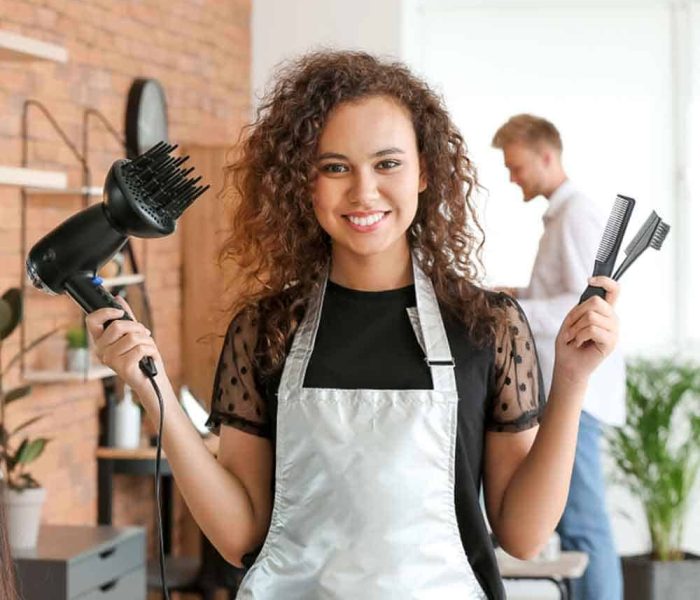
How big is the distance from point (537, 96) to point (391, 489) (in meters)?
4.77

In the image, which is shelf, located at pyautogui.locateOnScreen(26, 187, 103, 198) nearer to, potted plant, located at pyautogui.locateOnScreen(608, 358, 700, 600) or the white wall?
the white wall

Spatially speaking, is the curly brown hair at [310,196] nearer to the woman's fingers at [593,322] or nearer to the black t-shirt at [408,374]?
the black t-shirt at [408,374]

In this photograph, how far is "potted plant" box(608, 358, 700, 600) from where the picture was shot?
17.5 feet

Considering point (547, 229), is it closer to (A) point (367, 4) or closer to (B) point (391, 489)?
(A) point (367, 4)

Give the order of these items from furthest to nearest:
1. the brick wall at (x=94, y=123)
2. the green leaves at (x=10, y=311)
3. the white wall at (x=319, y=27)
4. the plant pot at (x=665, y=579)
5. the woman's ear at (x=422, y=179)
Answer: the white wall at (x=319, y=27), the plant pot at (x=665, y=579), the brick wall at (x=94, y=123), the green leaves at (x=10, y=311), the woman's ear at (x=422, y=179)

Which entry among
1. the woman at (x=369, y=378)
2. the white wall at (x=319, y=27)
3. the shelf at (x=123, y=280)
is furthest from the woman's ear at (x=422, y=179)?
the white wall at (x=319, y=27)

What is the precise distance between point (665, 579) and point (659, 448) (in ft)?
1.60

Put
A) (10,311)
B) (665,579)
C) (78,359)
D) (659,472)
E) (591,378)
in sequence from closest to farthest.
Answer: (10,311) < (78,359) < (591,378) < (665,579) < (659,472)

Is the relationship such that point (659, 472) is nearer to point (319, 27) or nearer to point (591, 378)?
point (591, 378)

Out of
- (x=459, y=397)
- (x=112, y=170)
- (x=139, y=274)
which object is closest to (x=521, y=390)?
(x=459, y=397)

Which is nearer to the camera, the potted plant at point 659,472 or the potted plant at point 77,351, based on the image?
the potted plant at point 77,351

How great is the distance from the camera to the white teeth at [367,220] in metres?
1.84

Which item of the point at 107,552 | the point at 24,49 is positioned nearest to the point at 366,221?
the point at 24,49

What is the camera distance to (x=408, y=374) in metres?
1.88
